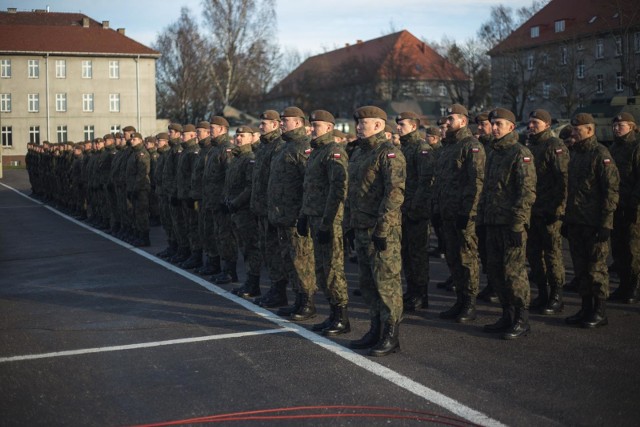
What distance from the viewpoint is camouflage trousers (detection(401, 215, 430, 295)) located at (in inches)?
349

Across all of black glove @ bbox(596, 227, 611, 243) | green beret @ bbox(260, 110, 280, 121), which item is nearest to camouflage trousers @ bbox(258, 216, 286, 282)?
green beret @ bbox(260, 110, 280, 121)

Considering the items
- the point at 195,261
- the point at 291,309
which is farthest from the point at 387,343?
the point at 195,261

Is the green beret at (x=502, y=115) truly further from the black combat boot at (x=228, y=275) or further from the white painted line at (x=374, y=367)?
the black combat boot at (x=228, y=275)

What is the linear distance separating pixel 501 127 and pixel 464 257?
1.44m

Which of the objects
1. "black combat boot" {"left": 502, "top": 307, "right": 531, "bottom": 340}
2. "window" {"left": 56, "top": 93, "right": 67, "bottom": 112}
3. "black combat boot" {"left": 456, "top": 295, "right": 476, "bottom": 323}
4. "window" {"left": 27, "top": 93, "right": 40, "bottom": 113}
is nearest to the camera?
"black combat boot" {"left": 502, "top": 307, "right": 531, "bottom": 340}

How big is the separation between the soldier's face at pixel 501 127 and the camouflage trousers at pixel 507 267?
2.97 ft

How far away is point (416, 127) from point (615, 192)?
2.51 metres

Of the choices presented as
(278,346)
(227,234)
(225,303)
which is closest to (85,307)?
(225,303)

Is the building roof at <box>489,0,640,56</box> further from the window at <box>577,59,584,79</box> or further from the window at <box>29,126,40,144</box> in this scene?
the window at <box>29,126,40,144</box>

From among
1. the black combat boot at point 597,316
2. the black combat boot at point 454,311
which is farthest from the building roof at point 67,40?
the black combat boot at point 597,316

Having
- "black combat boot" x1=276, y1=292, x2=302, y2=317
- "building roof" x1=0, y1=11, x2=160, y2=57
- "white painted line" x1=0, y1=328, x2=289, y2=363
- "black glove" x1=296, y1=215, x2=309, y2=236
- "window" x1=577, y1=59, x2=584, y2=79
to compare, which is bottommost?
"white painted line" x1=0, y1=328, x2=289, y2=363

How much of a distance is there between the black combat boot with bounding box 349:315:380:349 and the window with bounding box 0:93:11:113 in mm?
63096

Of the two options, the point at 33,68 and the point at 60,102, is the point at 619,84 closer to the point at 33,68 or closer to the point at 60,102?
the point at 60,102

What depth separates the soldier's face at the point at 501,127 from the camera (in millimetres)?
7723
